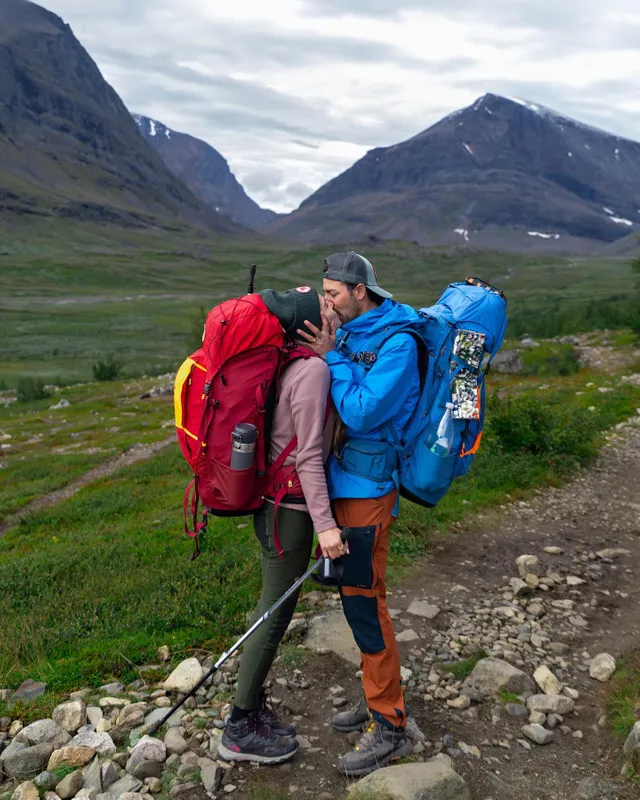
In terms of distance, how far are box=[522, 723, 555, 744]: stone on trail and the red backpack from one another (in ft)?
8.31

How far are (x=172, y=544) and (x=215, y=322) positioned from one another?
21.2 ft

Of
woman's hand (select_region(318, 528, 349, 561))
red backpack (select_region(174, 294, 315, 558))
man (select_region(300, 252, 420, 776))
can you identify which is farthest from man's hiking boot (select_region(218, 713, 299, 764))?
red backpack (select_region(174, 294, 315, 558))

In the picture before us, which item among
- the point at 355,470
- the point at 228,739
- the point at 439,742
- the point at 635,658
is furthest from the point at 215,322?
the point at 635,658

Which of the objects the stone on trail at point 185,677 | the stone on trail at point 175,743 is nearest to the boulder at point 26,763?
the stone on trail at point 175,743

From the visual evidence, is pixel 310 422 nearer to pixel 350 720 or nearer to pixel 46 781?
pixel 350 720

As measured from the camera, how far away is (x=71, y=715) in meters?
5.07

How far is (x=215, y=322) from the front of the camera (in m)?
4.02

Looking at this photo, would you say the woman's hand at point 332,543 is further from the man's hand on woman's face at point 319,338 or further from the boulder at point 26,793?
the boulder at point 26,793

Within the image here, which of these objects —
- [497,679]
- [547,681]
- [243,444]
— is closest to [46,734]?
[243,444]

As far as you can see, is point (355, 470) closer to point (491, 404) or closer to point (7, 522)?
point (491, 404)

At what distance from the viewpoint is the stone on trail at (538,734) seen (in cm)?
477

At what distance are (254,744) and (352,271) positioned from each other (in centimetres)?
320

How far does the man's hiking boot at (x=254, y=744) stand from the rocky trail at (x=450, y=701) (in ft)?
0.25

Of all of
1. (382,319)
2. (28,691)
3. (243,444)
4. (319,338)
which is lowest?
(28,691)
